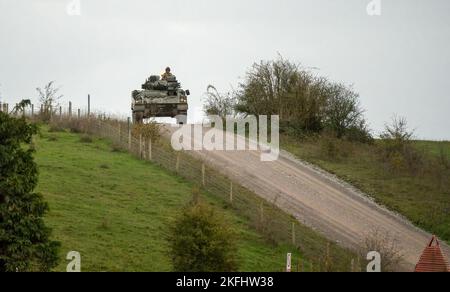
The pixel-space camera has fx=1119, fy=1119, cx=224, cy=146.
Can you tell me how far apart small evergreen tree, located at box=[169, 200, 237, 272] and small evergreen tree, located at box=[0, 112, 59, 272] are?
338cm

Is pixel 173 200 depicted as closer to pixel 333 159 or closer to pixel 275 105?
pixel 333 159

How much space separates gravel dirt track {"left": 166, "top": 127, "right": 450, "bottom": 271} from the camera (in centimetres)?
4191

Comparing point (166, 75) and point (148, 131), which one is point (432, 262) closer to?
point (148, 131)

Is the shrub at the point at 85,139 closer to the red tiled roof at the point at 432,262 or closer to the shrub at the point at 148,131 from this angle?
the shrub at the point at 148,131

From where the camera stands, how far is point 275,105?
219 ft

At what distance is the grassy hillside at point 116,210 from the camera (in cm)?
3312

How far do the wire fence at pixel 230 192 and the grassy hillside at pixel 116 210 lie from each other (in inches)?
21.3

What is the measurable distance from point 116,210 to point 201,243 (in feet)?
32.6

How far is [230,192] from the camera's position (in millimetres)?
43156

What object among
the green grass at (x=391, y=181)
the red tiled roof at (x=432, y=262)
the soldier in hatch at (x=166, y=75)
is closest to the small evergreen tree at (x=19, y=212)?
the red tiled roof at (x=432, y=262)
